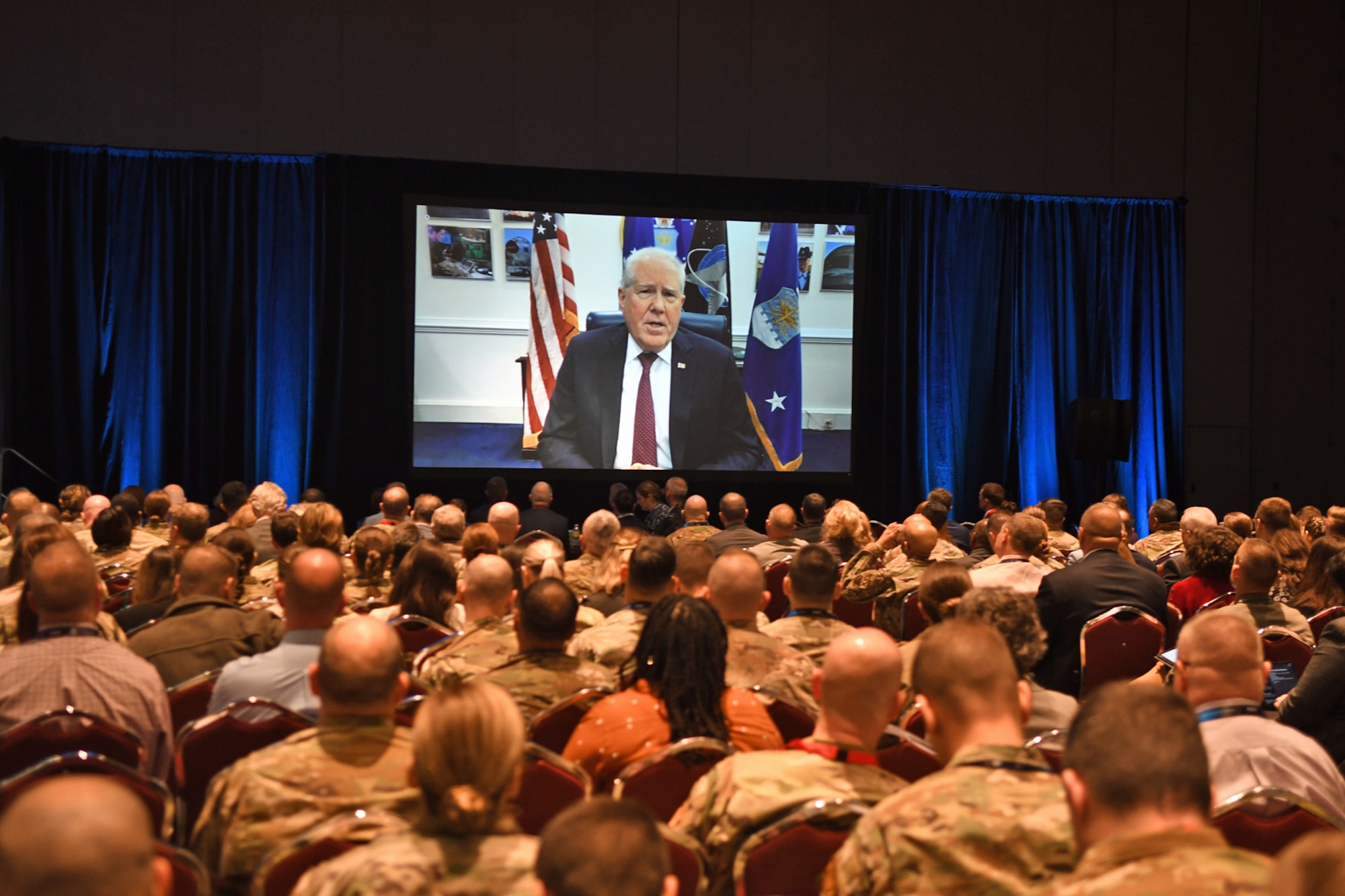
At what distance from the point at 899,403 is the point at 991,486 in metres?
3.73

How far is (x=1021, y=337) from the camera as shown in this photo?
44.6 ft

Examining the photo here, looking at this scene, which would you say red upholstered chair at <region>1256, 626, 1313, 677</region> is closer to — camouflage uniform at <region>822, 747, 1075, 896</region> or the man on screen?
camouflage uniform at <region>822, 747, 1075, 896</region>

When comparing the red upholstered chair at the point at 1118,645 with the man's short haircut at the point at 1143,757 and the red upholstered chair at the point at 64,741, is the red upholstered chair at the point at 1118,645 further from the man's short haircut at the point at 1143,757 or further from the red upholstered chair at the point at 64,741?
the red upholstered chair at the point at 64,741

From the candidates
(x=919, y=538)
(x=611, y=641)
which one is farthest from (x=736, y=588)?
(x=919, y=538)

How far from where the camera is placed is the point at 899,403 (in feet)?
42.6

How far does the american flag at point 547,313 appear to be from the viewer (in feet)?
38.2

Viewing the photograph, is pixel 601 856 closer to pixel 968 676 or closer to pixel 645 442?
pixel 968 676

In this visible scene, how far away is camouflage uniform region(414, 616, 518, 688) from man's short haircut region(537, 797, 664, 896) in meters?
2.10

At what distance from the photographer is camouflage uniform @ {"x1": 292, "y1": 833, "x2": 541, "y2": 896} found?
1673 millimetres

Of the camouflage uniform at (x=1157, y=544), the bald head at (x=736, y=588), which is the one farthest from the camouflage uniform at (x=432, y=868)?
the camouflage uniform at (x=1157, y=544)

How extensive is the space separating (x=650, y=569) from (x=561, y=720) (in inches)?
50.0

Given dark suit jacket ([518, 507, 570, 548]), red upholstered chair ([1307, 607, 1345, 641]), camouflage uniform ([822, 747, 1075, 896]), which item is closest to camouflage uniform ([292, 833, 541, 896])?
camouflage uniform ([822, 747, 1075, 896])

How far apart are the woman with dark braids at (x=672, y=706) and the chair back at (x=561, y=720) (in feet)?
0.13

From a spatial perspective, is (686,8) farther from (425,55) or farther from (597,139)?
(425,55)
